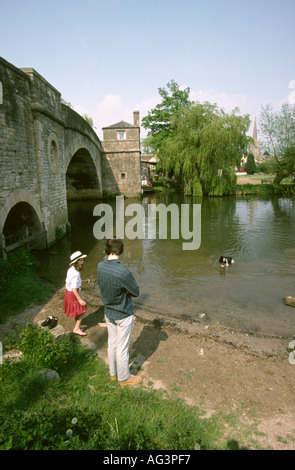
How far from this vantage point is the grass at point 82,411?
8.45 feet

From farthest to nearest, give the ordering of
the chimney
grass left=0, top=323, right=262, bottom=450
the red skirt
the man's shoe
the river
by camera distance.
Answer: the chimney, the river, the red skirt, the man's shoe, grass left=0, top=323, right=262, bottom=450

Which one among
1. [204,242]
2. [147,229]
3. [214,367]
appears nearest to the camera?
[214,367]

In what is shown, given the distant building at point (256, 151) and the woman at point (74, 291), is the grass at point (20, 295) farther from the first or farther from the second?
the distant building at point (256, 151)

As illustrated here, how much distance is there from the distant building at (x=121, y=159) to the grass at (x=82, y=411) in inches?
1085

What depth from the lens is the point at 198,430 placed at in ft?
10.2

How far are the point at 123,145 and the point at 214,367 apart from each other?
28.6 m

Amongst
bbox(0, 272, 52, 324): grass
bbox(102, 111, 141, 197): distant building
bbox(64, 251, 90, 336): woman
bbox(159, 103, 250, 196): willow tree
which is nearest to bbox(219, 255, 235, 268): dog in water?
bbox(0, 272, 52, 324): grass

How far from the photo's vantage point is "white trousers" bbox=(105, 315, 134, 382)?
374 cm

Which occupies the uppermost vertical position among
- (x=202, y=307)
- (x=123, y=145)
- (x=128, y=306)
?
(x=123, y=145)

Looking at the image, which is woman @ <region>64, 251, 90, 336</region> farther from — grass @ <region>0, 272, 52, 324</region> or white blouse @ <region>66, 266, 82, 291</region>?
grass @ <region>0, 272, 52, 324</region>

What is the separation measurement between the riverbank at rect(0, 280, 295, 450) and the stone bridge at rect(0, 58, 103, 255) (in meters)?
4.50

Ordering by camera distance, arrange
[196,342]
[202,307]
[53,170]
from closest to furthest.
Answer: [196,342]
[202,307]
[53,170]
